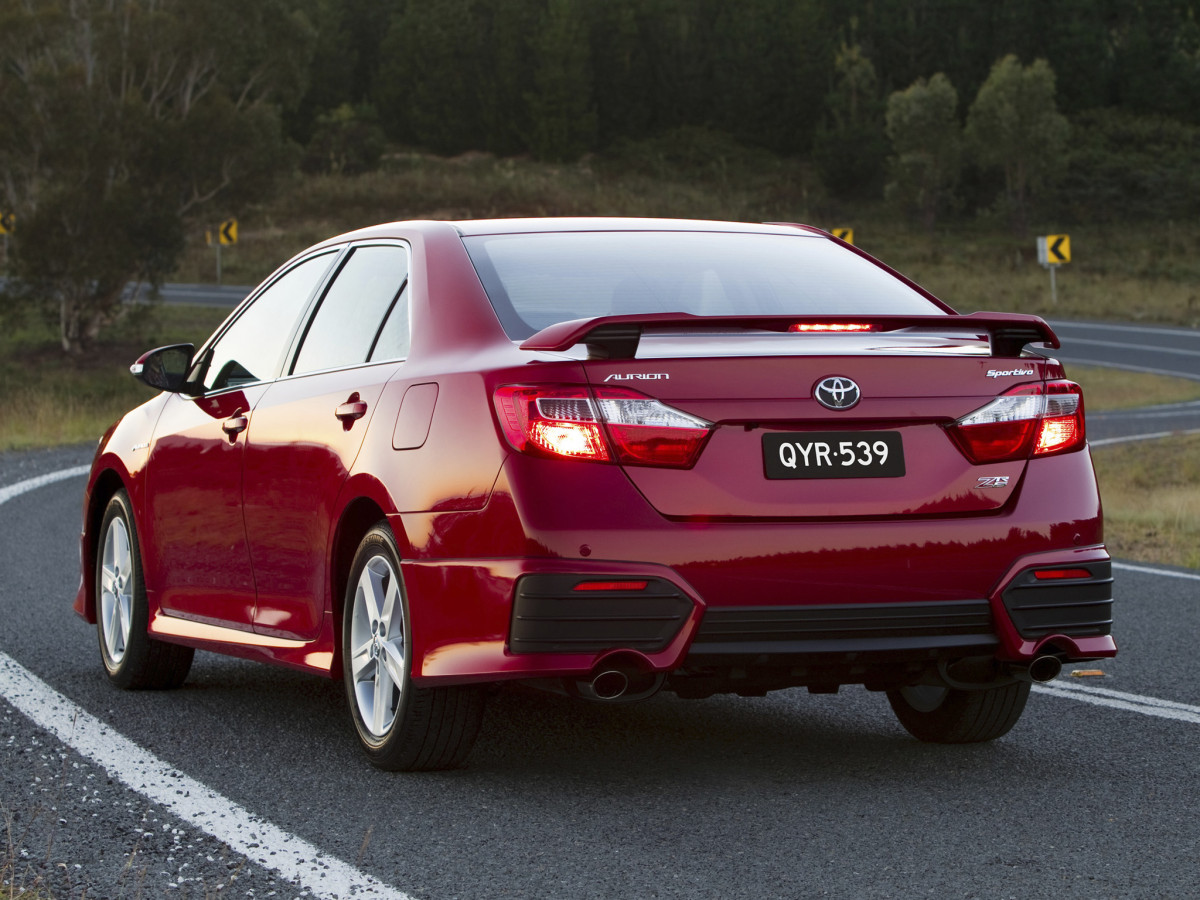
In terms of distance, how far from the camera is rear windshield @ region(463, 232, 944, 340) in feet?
16.3

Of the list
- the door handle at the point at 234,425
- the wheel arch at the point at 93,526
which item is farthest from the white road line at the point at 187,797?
the door handle at the point at 234,425

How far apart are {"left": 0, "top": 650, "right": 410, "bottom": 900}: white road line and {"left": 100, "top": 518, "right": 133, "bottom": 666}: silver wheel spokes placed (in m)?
0.32

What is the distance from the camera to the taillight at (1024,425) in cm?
459

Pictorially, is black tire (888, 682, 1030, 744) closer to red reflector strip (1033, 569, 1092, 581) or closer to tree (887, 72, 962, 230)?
red reflector strip (1033, 569, 1092, 581)

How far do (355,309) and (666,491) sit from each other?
1624mm

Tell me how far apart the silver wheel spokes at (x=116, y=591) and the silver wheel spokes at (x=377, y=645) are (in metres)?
1.78

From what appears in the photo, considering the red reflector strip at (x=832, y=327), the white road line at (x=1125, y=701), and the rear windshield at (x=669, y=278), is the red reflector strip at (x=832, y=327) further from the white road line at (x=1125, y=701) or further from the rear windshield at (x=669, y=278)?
the white road line at (x=1125, y=701)

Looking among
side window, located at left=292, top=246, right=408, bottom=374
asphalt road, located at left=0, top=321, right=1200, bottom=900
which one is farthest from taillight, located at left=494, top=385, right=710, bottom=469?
side window, located at left=292, top=246, right=408, bottom=374

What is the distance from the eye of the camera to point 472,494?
14.7 ft

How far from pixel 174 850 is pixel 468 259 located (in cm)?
191

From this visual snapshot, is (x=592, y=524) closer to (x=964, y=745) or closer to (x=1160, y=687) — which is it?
(x=964, y=745)

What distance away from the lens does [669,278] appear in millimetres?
5211

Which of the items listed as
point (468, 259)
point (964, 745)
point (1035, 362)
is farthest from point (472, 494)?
point (964, 745)

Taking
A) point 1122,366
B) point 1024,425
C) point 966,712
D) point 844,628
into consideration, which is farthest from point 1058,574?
point 1122,366
